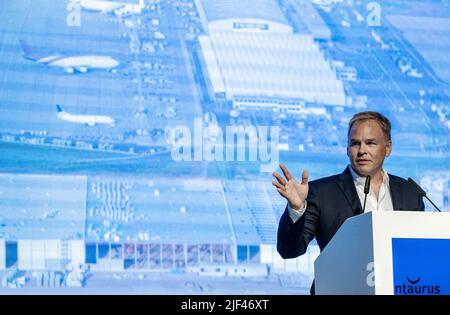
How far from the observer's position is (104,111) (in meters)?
4.35

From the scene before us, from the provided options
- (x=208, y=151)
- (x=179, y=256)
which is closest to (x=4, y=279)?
(x=179, y=256)

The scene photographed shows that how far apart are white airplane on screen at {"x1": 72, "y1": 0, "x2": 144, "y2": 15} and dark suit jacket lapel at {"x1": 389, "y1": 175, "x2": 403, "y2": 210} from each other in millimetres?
2333

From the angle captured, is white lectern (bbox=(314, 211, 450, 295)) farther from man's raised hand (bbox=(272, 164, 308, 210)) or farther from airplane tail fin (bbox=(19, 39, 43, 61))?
airplane tail fin (bbox=(19, 39, 43, 61))

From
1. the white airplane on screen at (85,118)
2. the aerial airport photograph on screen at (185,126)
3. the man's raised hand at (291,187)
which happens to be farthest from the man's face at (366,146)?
the white airplane on screen at (85,118)

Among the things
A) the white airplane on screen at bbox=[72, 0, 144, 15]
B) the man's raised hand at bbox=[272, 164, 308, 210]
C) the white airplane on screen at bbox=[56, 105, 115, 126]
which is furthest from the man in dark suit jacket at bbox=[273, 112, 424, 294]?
the white airplane on screen at bbox=[72, 0, 144, 15]

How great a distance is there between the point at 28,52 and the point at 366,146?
8.00 ft

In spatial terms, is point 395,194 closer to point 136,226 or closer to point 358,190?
point 358,190

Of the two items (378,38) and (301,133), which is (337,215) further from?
(378,38)

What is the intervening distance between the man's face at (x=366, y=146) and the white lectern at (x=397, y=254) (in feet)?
1.93

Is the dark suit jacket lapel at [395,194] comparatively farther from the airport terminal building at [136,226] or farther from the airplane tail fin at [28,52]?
the airplane tail fin at [28,52]

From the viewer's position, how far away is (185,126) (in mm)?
4371

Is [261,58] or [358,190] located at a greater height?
[261,58]

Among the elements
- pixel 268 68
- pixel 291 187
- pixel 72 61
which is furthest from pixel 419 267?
pixel 72 61

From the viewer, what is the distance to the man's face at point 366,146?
8.46 feet
